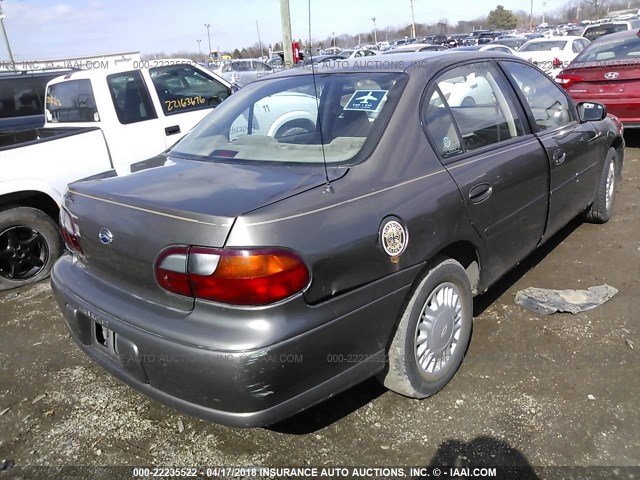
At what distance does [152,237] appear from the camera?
2062 mm

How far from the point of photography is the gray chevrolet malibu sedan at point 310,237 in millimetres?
1934

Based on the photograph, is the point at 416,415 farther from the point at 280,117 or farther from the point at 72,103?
the point at 72,103

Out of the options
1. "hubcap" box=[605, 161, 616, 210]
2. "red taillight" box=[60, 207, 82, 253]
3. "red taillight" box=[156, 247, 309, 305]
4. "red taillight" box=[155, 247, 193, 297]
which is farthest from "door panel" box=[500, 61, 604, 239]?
"red taillight" box=[60, 207, 82, 253]

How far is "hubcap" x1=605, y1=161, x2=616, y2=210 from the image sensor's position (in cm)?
483

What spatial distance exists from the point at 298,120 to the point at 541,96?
1947 mm

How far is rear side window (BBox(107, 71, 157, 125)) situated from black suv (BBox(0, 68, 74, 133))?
2.26 m

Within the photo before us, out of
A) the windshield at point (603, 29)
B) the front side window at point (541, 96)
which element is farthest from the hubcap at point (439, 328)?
the windshield at point (603, 29)

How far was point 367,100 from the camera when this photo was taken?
266 cm

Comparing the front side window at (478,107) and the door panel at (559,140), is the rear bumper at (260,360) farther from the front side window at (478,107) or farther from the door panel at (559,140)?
the door panel at (559,140)

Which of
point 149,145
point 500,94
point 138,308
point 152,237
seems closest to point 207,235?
point 152,237

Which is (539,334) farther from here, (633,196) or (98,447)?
(633,196)

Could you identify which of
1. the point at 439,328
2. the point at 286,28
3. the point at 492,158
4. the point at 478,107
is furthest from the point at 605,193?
the point at 286,28

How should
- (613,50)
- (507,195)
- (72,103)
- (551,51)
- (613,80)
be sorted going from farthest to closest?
1. (551,51)
2. (613,50)
3. (613,80)
4. (72,103)
5. (507,195)

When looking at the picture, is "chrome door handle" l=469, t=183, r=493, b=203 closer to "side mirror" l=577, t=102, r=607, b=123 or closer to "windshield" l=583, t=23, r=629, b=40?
"side mirror" l=577, t=102, r=607, b=123
